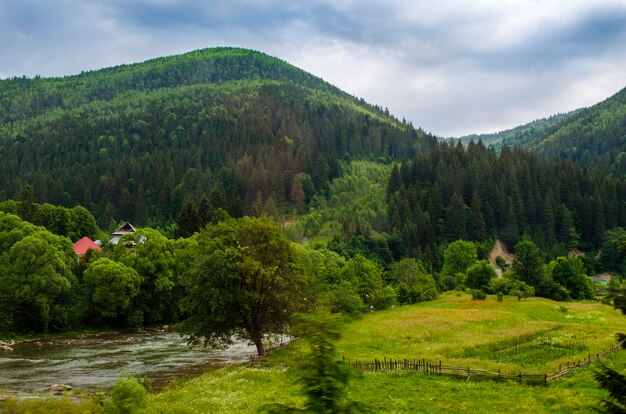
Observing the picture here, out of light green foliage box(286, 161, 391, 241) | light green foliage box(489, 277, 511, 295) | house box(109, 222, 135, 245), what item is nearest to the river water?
light green foliage box(489, 277, 511, 295)

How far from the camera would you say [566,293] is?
104 metres

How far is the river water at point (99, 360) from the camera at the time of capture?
147ft

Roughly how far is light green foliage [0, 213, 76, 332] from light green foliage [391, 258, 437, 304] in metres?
59.6

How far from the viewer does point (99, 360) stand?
55.9m

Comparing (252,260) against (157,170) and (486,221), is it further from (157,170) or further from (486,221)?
(157,170)

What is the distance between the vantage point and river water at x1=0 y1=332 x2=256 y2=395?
147 feet

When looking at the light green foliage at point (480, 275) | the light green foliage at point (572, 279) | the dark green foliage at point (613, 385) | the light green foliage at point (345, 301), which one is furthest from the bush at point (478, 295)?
the dark green foliage at point (613, 385)

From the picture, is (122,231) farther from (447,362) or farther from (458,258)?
(447,362)

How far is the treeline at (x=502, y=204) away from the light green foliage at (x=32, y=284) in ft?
312

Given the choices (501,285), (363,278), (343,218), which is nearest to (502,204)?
(343,218)

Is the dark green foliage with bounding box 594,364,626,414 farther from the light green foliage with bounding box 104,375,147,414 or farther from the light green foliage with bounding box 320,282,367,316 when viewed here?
the light green foliage with bounding box 320,282,367,316

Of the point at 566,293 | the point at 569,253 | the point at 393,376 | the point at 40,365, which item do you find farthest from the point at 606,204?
the point at 40,365

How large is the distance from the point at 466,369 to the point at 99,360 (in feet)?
126

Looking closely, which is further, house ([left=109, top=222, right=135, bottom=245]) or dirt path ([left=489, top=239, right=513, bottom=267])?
dirt path ([left=489, top=239, right=513, bottom=267])
